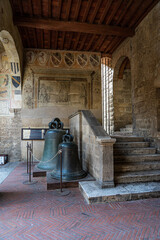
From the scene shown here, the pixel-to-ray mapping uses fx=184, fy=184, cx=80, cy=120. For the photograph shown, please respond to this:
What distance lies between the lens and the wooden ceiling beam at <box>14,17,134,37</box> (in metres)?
6.57

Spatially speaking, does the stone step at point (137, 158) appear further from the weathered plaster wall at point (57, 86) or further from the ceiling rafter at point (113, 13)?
the ceiling rafter at point (113, 13)

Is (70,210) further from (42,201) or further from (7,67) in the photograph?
(7,67)

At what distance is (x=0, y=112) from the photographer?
26.9ft

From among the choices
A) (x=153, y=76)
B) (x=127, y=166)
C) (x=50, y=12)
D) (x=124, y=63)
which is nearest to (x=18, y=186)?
(x=127, y=166)

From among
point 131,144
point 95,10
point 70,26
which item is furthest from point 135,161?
point 70,26

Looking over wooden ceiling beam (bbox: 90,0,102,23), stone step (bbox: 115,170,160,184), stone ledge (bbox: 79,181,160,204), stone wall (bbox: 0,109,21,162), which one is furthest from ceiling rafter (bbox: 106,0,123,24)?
stone ledge (bbox: 79,181,160,204)

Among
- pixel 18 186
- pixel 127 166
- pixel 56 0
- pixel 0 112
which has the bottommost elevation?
pixel 18 186

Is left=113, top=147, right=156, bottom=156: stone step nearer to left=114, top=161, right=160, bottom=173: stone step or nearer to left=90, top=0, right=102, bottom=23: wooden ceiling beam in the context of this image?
left=114, top=161, right=160, bottom=173: stone step

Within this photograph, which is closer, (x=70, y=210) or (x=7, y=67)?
(x=70, y=210)

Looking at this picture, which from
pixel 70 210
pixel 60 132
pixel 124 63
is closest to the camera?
pixel 70 210

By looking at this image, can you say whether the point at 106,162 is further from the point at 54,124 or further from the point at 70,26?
the point at 70,26

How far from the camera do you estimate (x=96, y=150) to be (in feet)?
15.1

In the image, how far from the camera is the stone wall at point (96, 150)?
4.16m

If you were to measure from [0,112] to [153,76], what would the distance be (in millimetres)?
6422
